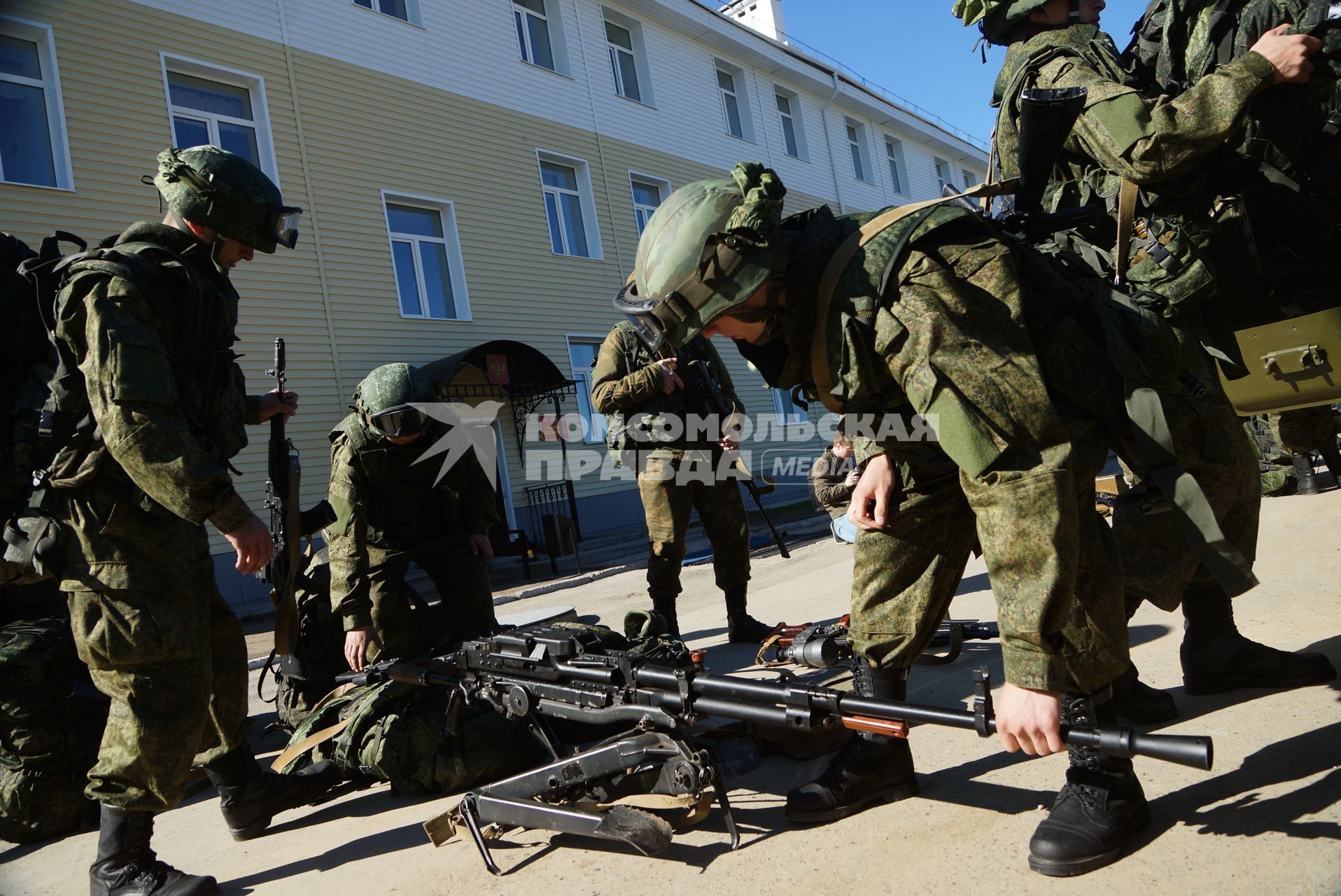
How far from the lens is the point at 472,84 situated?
13227mm

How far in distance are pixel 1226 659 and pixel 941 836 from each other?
1.28 m

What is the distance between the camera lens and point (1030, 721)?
179cm

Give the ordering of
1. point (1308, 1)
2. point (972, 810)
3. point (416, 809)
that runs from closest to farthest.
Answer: point (972, 810) → point (1308, 1) → point (416, 809)

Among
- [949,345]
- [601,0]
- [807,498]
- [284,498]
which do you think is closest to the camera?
[949,345]

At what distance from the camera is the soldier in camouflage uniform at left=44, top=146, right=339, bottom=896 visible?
2.60 meters

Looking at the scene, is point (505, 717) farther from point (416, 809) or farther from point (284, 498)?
point (284, 498)

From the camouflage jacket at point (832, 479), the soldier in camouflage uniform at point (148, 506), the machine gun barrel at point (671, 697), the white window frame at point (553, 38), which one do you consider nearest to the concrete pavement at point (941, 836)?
the machine gun barrel at point (671, 697)

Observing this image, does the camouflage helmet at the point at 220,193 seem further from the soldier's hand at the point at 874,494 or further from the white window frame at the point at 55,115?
the white window frame at the point at 55,115

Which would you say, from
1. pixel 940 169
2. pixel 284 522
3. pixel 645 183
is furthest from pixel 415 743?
pixel 940 169

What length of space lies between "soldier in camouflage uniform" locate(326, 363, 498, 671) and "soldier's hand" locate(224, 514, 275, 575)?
867 mm

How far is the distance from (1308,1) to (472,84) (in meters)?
12.2

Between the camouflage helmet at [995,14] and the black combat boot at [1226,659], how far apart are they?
208 centimetres

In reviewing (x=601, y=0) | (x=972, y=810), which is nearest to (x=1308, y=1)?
(x=972, y=810)

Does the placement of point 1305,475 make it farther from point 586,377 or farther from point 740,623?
point 586,377
